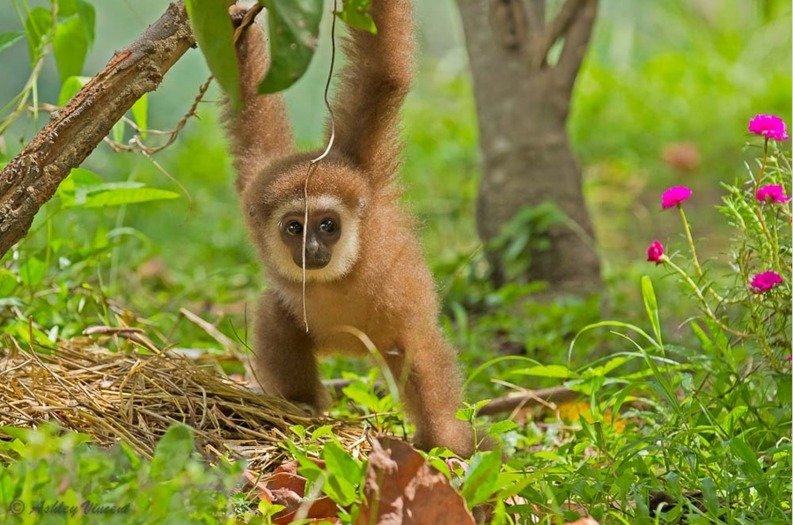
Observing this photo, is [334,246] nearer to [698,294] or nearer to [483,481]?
[698,294]

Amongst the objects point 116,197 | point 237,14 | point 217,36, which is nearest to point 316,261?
point 116,197

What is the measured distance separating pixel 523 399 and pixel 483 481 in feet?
5.15

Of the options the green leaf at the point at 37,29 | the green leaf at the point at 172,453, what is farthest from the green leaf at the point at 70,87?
the green leaf at the point at 172,453

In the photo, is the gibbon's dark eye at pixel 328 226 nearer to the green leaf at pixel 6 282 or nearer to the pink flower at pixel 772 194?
the green leaf at pixel 6 282

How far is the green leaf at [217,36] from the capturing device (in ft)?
8.34

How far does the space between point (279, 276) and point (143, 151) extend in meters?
0.82

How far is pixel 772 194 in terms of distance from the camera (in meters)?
3.47

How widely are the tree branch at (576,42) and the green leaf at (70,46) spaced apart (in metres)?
3.01

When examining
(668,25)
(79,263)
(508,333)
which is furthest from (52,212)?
(668,25)

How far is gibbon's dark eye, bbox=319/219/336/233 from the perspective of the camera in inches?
168

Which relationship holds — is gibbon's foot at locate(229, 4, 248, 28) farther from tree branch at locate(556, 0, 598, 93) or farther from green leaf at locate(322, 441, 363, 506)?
tree branch at locate(556, 0, 598, 93)

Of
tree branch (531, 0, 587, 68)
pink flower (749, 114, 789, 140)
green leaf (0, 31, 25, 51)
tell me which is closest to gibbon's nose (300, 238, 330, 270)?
green leaf (0, 31, 25, 51)

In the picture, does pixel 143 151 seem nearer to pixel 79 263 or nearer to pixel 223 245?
pixel 79 263

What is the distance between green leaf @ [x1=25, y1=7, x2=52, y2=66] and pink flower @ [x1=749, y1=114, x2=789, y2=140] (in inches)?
106
